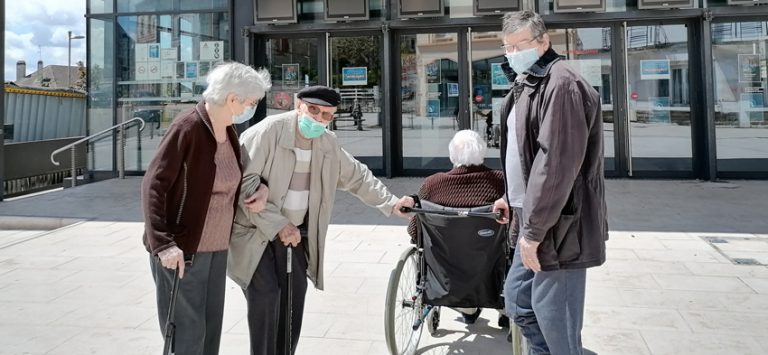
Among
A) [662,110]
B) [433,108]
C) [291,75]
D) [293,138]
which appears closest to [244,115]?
[293,138]

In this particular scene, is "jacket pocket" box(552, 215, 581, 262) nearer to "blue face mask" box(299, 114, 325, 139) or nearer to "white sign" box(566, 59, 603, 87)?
"blue face mask" box(299, 114, 325, 139)

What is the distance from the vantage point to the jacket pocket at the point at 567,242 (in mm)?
2426

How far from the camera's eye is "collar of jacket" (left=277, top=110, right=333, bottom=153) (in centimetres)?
307

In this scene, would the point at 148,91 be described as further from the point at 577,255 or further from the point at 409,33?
the point at 577,255

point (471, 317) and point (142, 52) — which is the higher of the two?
point (142, 52)

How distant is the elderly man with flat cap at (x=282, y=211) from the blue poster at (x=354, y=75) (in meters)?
7.93

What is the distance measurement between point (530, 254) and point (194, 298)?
1.47 meters

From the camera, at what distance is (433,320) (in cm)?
396

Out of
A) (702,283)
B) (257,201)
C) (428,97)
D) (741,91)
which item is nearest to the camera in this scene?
(257,201)

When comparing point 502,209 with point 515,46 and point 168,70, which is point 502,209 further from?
point 168,70

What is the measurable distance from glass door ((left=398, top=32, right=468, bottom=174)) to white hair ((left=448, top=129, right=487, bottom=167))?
7.23 m

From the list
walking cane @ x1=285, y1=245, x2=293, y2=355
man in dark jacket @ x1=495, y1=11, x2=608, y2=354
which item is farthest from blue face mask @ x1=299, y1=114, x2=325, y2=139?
man in dark jacket @ x1=495, y1=11, x2=608, y2=354

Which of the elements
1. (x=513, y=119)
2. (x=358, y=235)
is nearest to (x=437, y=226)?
(x=513, y=119)

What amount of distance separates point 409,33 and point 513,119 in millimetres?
8525
